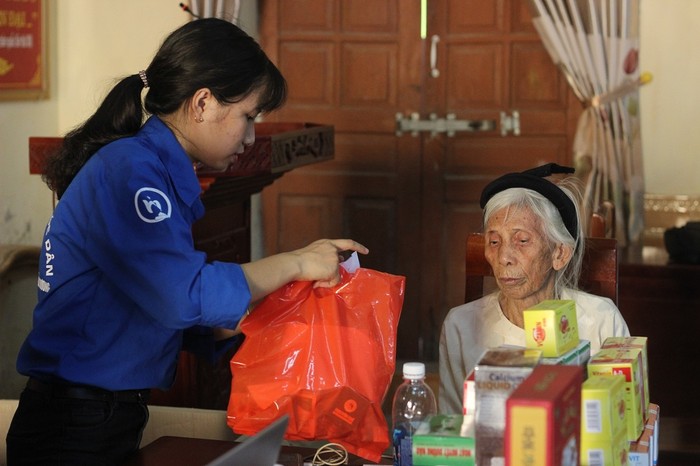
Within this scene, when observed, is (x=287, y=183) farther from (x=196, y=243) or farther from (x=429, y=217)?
(x=196, y=243)

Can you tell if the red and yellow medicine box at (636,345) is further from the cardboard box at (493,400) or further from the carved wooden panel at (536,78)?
the carved wooden panel at (536,78)

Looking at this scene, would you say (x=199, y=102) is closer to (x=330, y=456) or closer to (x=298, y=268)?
(x=298, y=268)

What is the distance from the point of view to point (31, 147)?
3.62 metres

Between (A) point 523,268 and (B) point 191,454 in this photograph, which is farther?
(A) point 523,268

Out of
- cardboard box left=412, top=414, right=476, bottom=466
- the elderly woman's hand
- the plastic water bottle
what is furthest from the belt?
cardboard box left=412, top=414, right=476, bottom=466

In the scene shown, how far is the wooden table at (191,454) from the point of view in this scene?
186 centimetres

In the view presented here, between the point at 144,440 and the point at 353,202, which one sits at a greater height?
the point at 353,202

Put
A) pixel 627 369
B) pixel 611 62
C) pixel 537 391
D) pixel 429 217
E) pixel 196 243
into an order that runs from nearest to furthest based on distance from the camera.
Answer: pixel 537 391 → pixel 627 369 → pixel 196 243 → pixel 611 62 → pixel 429 217

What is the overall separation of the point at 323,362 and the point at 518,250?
2.38 feet

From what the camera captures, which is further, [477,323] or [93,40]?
[93,40]

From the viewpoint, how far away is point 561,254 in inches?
98.9

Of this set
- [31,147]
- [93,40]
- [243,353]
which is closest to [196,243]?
[31,147]

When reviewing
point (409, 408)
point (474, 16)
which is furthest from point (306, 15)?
point (409, 408)

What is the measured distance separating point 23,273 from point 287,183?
5.99 feet
